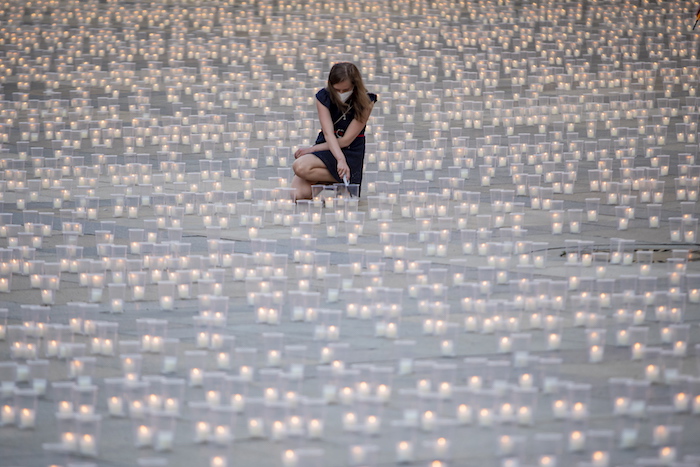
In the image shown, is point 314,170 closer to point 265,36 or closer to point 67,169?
point 67,169

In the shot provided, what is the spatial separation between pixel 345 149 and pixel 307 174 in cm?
38

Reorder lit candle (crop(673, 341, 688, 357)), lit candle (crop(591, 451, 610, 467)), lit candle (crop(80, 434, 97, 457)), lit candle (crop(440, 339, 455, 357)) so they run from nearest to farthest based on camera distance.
Result: lit candle (crop(591, 451, 610, 467)) → lit candle (crop(80, 434, 97, 457)) → lit candle (crop(673, 341, 688, 357)) → lit candle (crop(440, 339, 455, 357))

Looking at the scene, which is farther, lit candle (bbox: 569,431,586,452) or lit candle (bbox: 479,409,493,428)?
lit candle (bbox: 479,409,493,428)

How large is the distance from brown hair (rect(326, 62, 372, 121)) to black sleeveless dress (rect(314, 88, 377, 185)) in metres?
0.07

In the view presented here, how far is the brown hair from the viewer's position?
350 inches

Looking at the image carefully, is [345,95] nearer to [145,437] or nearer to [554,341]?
[554,341]

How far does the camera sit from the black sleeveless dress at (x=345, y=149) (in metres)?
9.15

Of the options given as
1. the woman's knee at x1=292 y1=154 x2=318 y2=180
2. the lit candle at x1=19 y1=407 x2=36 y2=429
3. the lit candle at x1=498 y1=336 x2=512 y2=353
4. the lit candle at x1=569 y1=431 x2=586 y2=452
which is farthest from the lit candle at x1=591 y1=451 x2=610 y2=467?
the woman's knee at x1=292 y1=154 x2=318 y2=180

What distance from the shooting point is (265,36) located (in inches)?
651

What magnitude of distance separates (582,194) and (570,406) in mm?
4420

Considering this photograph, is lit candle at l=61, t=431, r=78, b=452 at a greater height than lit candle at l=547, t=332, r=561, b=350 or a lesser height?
lesser

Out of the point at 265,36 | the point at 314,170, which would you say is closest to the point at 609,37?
the point at 265,36

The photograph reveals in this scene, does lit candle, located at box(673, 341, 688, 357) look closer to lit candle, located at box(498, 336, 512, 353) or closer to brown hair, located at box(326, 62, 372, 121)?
lit candle, located at box(498, 336, 512, 353)

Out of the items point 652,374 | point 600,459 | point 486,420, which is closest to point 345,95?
point 652,374
